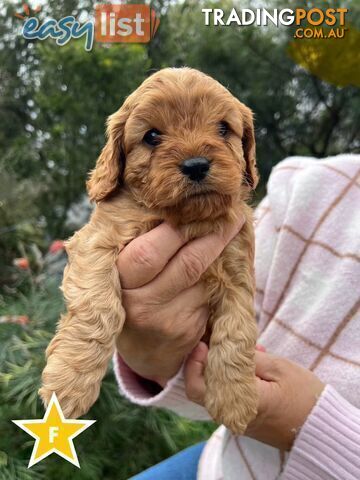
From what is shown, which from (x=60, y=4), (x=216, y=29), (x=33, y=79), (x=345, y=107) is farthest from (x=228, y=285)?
(x=345, y=107)

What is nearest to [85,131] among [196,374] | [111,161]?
[111,161]

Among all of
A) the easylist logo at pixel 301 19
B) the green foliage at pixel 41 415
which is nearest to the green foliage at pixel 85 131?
the green foliage at pixel 41 415

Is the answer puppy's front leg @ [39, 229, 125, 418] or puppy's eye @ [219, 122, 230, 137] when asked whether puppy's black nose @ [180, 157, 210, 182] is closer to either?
puppy's eye @ [219, 122, 230, 137]

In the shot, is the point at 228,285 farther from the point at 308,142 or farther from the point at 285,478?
the point at 308,142

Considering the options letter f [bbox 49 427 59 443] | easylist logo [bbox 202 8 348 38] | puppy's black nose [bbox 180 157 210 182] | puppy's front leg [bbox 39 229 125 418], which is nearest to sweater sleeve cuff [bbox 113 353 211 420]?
puppy's front leg [bbox 39 229 125 418]

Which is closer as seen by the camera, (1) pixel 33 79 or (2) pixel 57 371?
(2) pixel 57 371

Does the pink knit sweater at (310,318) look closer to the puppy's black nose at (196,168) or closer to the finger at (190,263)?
the finger at (190,263)
